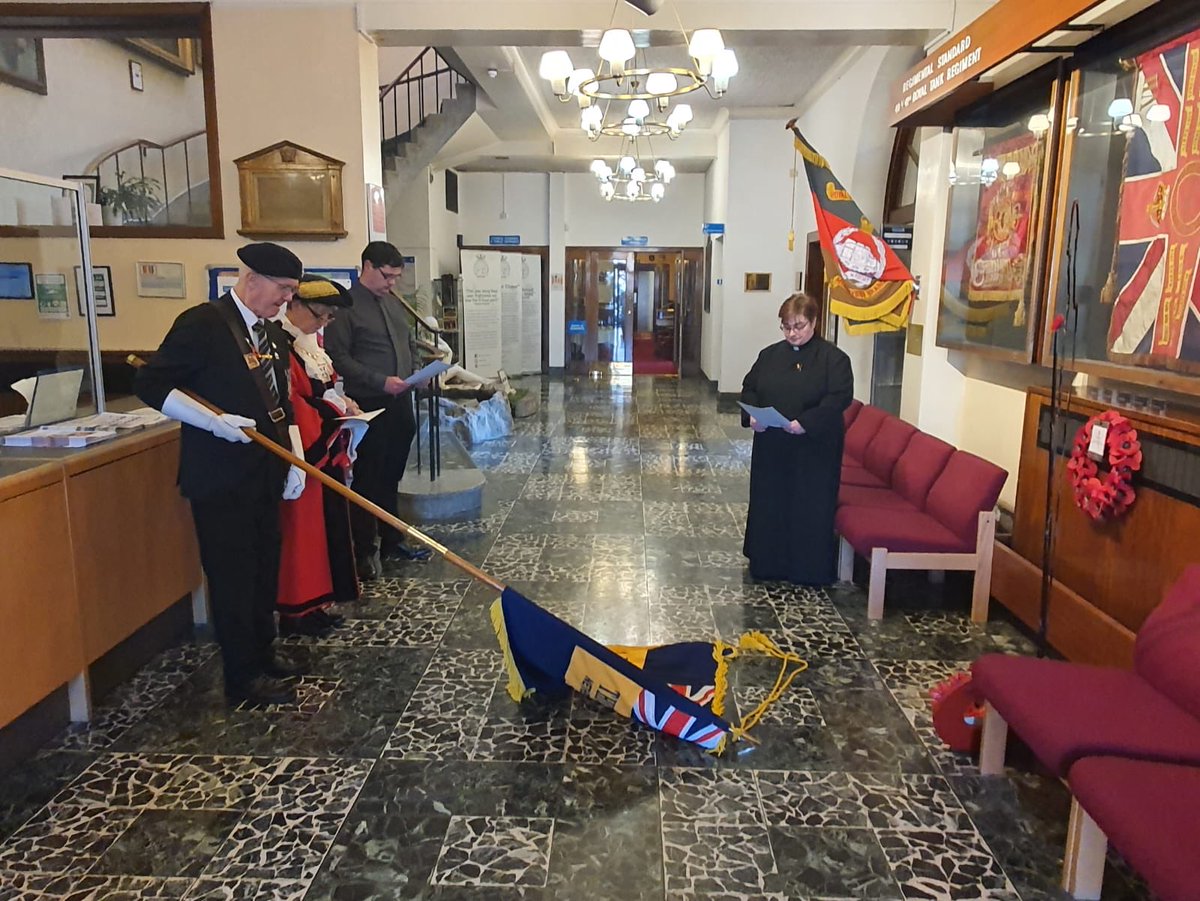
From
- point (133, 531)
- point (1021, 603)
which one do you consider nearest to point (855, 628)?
point (1021, 603)

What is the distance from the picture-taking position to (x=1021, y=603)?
3.75 meters

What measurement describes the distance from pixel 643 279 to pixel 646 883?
13.9 metres

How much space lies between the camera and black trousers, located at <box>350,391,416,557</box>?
4273mm

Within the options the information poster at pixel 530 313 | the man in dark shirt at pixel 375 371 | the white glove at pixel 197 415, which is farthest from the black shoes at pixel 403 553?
the information poster at pixel 530 313

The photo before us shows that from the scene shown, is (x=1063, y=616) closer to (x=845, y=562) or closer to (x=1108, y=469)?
(x=1108, y=469)

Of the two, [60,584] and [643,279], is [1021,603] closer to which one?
[60,584]

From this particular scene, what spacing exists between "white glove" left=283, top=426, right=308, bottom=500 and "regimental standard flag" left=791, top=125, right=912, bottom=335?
3251 millimetres

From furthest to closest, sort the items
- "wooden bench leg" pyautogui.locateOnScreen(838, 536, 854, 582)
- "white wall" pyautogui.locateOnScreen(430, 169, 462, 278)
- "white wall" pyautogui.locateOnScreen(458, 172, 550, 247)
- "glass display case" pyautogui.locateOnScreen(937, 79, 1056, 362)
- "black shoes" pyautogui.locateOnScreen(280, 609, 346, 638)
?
"white wall" pyautogui.locateOnScreen(458, 172, 550, 247), "white wall" pyautogui.locateOnScreen(430, 169, 462, 278), "wooden bench leg" pyautogui.locateOnScreen(838, 536, 854, 582), "glass display case" pyautogui.locateOnScreen(937, 79, 1056, 362), "black shoes" pyautogui.locateOnScreen(280, 609, 346, 638)

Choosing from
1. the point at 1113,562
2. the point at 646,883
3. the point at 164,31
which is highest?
the point at 164,31

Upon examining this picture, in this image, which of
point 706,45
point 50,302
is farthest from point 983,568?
point 50,302

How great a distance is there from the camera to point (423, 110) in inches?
415

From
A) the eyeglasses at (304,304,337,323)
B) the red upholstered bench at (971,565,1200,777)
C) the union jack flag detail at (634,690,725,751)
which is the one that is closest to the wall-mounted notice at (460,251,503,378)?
the eyeglasses at (304,304,337,323)

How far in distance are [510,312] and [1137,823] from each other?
12.2 meters

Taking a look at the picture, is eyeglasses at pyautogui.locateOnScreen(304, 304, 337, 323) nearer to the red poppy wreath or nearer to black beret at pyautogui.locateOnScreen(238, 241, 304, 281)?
black beret at pyautogui.locateOnScreen(238, 241, 304, 281)
